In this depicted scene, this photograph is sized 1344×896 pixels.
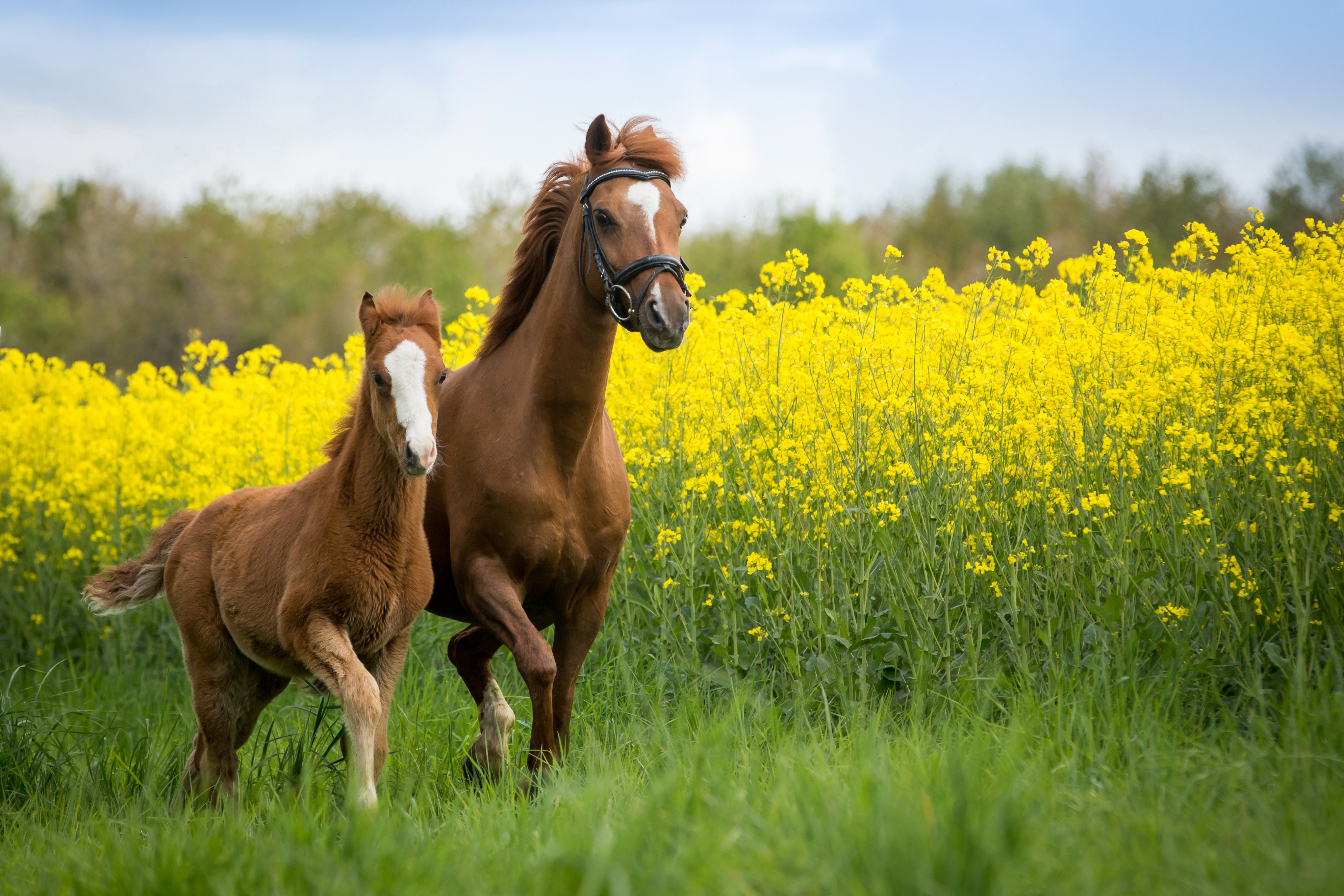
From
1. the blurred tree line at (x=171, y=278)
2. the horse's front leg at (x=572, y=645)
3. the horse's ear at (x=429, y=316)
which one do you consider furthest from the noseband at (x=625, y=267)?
the blurred tree line at (x=171, y=278)

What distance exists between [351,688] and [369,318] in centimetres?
134

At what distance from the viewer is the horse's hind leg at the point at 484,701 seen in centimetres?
419

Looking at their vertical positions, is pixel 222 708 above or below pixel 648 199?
below

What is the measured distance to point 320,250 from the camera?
129 ft

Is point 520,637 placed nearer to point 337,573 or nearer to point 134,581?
point 337,573

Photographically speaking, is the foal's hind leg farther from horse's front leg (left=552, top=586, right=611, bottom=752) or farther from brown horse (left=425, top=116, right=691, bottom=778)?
horse's front leg (left=552, top=586, right=611, bottom=752)

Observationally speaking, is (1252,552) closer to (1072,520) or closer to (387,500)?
(1072,520)

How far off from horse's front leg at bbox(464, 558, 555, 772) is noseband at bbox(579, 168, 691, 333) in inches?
44.1

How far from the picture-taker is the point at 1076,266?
5918mm

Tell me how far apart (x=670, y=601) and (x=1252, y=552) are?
109 inches

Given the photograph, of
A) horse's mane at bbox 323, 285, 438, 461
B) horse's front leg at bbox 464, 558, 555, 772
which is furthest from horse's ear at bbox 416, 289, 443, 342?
horse's front leg at bbox 464, 558, 555, 772

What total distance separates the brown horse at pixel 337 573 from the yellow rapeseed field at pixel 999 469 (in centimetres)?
Result: 151

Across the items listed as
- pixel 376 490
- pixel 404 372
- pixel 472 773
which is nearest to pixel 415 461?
pixel 404 372

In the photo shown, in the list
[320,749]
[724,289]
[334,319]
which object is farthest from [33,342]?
[320,749]
